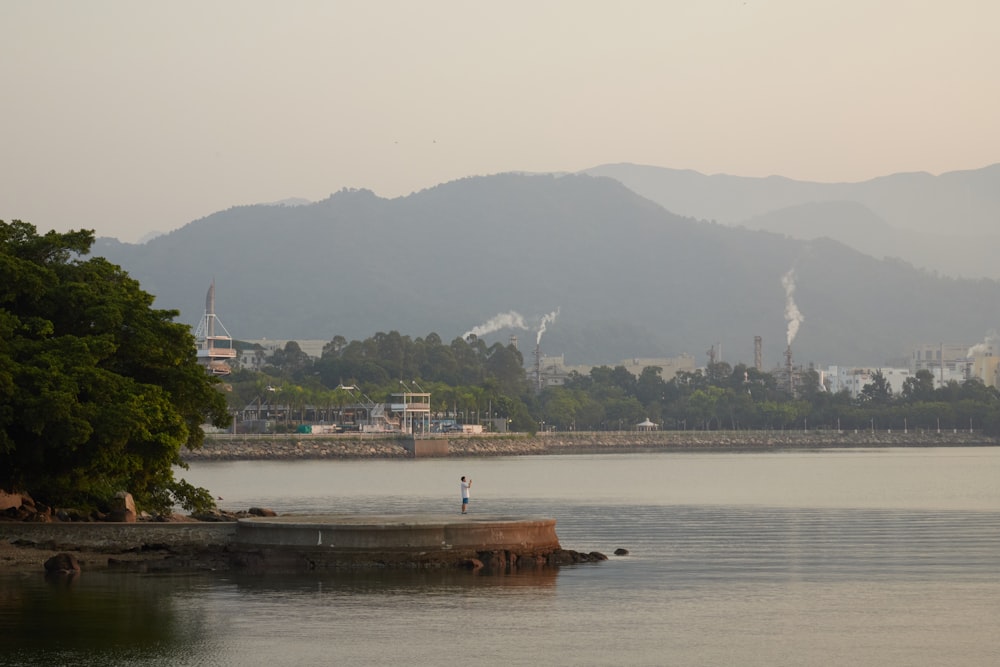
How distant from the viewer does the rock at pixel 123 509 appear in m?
51.8

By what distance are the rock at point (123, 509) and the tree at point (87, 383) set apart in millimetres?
663

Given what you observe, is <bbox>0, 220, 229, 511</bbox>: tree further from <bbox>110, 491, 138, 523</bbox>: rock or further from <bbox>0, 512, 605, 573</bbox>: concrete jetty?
<bbox>0, 512, 605, 573</bbox>: concrete jetty

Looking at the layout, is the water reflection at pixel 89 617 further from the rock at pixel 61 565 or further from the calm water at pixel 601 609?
the rock at pixel 61 565

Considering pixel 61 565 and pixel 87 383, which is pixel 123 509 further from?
pixel 61 565

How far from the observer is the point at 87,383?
47.7 m

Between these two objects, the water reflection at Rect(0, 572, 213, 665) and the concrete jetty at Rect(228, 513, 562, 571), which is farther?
the concrete jetty at Rect(228, 513, 562, 571)

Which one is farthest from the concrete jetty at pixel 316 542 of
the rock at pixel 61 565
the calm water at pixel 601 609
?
the rock at pixel 61 565

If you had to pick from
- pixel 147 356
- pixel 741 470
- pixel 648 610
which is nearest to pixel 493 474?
pixel 741 470

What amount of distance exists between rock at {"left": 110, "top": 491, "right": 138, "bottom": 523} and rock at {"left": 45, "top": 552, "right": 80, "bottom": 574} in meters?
5.89

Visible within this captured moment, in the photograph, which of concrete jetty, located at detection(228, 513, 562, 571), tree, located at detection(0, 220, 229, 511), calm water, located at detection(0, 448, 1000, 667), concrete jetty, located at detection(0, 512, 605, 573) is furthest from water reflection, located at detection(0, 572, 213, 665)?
tree, located at detection(0, 220, 229, 511)

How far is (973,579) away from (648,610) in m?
13.1

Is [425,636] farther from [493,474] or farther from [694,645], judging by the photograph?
[493,474]

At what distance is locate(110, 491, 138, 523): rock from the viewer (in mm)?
51812

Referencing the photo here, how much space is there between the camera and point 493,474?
497 ft
